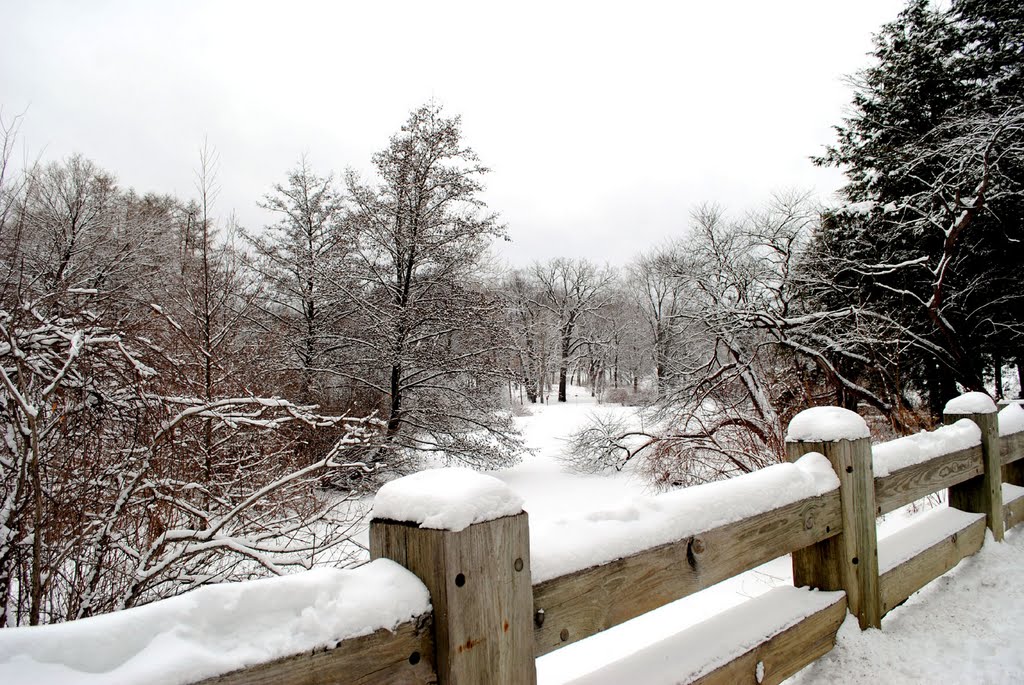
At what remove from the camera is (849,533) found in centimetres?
239

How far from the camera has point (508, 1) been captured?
35.0 meters

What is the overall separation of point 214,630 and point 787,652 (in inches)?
78.0

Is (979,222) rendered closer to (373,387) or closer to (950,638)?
(950,638)

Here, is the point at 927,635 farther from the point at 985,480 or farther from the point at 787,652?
the point at 985,480

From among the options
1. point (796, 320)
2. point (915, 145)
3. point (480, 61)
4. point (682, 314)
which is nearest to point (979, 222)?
point (915, 145)

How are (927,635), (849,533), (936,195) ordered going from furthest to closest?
(936,195) → (927,635) → (849,533)

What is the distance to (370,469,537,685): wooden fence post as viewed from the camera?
1088 millimetres

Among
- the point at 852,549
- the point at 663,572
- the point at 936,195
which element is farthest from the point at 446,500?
the point at 936,195

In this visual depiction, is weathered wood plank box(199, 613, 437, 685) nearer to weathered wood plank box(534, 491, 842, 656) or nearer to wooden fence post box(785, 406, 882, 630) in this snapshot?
weathered wood plank box(534, 491, 842, 656)

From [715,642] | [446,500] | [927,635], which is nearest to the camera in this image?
[446,500]

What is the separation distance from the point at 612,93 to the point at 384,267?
3192 cm

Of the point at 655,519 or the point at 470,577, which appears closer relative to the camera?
the point at 470,577

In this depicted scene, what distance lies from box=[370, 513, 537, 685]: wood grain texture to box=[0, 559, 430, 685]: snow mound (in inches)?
2.2

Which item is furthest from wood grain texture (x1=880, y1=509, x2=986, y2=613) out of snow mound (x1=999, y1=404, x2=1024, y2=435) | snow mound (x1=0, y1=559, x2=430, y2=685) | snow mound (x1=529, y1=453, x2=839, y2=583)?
snow mound (x1=0, y1=559, x2=430, y2=685)
